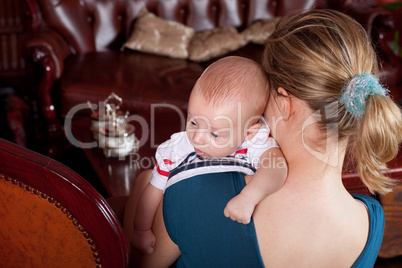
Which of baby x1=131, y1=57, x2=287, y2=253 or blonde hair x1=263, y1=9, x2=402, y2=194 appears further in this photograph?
baby x1=131, y1=57, x2=287, y2=253

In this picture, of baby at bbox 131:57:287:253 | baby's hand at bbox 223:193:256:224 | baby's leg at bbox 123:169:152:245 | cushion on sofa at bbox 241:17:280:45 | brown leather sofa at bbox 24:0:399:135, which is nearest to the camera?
baby's hand at bbox 223:193:256:224

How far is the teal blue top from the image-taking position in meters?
0.93

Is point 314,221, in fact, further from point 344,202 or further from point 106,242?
point 106,242

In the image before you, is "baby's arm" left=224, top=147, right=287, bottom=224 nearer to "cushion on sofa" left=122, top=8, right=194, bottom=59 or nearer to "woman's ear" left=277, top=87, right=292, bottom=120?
"woman's ear" left=277, top=87, right=292, bottom=120

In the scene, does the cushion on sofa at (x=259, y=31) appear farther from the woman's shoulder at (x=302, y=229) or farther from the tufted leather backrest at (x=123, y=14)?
the woman's shoulder at (x=302, y=229)

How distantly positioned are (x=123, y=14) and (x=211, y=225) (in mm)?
2881

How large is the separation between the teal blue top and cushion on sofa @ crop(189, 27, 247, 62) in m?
2.46

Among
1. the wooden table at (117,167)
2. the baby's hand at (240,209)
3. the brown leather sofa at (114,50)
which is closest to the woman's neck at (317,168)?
the baby's hand at (240,209)

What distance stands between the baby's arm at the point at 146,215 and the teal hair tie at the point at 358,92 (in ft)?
1.71

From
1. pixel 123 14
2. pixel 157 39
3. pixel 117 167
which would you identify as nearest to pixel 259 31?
pixel 157 39

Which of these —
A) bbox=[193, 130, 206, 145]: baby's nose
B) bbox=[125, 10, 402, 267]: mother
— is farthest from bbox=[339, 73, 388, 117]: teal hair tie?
bbox=[193, 130, 206, 145]: baby's nose

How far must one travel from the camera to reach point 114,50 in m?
3.48

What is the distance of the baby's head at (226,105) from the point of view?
1108 mm

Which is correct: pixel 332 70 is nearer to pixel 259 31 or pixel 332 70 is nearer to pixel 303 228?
pixel 303 228
